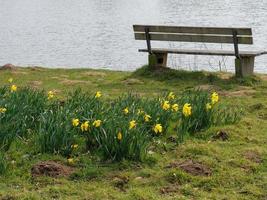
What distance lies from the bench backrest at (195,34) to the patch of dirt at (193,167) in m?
4.82

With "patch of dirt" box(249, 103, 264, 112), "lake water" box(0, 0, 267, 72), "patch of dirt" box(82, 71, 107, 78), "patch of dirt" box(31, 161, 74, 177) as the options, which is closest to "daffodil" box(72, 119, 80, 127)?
"patch of dirt" box(31, 161, 74, 177)

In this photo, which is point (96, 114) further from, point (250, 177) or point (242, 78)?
point (242, 78)

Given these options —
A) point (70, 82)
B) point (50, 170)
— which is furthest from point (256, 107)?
point (70, 82)

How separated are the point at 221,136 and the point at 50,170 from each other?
193 cm

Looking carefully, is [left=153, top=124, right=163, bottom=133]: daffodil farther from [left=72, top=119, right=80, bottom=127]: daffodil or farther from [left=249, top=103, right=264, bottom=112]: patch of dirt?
[left=249, top=103, right=264, bottom=112]: patch of dirt

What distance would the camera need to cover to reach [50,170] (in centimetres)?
463

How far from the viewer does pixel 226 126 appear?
6035 mm

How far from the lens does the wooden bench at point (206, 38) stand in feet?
30.8

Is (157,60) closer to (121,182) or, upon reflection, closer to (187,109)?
(187,109)

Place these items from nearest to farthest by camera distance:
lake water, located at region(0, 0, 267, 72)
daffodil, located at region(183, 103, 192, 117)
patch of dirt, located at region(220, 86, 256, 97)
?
daffodil, located at region(183, 103, 192, 117), patch of dirt, located at region(220, 86, 256, 97), lake water, located at region(0, 0, 267, 72)

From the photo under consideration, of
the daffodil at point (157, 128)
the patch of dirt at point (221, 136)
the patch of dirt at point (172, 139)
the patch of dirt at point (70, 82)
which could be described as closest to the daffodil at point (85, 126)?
the daffodil at point (157, 128)

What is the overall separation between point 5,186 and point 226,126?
2677mm

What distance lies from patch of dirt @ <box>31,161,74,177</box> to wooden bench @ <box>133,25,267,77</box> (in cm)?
536

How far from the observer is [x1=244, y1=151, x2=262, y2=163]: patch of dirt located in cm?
498
